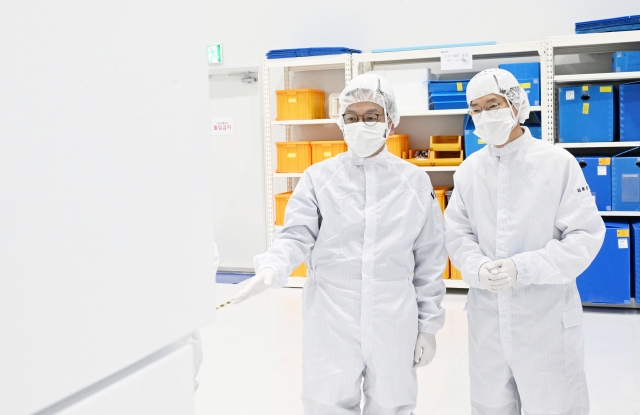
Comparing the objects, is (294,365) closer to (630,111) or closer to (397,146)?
(397,146)

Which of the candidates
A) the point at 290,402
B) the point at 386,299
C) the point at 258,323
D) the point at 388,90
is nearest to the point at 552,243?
the point at 386,299

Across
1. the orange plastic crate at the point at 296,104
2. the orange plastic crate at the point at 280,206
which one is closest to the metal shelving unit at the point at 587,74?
the orange plastic crate at the point at 296,104

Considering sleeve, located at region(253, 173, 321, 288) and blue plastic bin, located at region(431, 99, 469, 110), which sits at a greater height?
blue plastic bin, located at region(431, 99, 469, 110)

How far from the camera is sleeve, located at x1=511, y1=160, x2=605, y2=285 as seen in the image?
211 cm

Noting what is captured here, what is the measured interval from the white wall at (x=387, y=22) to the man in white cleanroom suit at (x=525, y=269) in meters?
4.10

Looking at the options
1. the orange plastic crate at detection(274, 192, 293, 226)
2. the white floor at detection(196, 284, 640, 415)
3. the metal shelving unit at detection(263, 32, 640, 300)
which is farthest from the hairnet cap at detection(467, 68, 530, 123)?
the orange plastic crate at detection(274, 192, 293, 226)

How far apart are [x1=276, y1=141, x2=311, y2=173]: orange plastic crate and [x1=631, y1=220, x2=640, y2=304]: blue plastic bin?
2.83 m

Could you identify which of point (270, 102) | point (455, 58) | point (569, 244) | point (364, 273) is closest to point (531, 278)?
point (569, 244)

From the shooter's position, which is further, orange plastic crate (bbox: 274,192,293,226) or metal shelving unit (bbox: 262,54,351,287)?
orange plastic crate (bbox: 274,192,293,226)

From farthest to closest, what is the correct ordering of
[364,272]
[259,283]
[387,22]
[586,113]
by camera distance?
[387,22]
[586,113]
[364,272]
[259,283]

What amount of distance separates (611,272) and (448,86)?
2054mm

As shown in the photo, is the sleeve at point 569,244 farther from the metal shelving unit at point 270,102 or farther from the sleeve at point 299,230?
the metal shelving unit at point 270,102

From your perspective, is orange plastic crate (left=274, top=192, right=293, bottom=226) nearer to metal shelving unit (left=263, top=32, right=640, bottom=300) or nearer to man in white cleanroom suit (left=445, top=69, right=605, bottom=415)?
metal shelving unit (left=263, top=32, right=640, bottom=300)

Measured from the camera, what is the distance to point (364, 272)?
6.81 feet
